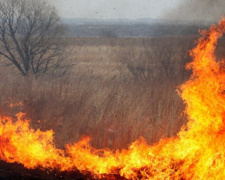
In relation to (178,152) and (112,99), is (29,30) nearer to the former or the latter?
(112,99)

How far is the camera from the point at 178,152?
6.05 m

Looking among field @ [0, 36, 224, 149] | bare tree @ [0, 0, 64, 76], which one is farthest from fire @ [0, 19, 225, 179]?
bare tree @ [0, 0, 64, 76]

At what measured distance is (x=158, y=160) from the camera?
593 centimetres

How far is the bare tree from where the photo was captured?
1087 centimetres

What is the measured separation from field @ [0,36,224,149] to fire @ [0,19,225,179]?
1.17 metres

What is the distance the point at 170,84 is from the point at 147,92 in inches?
34.6

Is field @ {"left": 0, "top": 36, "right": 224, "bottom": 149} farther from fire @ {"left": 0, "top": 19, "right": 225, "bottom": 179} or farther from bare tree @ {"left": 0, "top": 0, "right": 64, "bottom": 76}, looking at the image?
fire @ {"left": 0, "top": 19, "right": 225, "bottom": 179}

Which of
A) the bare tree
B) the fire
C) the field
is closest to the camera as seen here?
the fire

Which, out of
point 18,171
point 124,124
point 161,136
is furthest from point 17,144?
point 161,136

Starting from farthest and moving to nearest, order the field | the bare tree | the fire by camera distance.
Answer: the bare tree → the field → the fire

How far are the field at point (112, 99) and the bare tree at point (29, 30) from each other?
82 centimetres

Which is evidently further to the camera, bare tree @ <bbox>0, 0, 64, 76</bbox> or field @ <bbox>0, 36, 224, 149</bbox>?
bare tree @ <bbox>0, 0, 64, 76</bbox>

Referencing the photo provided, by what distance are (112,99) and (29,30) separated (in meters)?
4.90

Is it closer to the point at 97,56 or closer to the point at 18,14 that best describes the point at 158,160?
the point at 18,14
